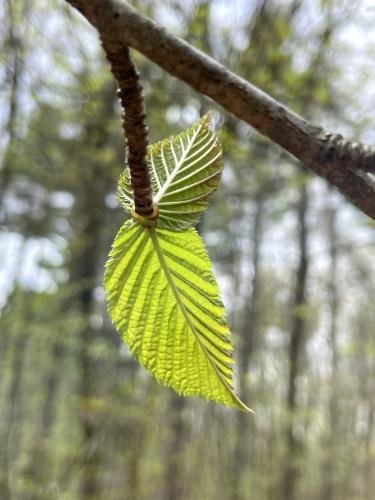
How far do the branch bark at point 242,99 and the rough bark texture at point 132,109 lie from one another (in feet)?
0.04

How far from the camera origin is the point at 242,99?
0.37 m

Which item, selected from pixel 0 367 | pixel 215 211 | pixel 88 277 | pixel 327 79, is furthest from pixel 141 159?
pixel 0 367

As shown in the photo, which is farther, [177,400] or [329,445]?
[329,445]

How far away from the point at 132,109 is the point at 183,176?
0.09m

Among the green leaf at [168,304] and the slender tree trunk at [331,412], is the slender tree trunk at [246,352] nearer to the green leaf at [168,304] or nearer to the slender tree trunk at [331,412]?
the slender tree trunk at [331,412]

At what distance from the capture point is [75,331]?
161 inches

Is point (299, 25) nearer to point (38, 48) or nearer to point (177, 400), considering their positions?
point (38, 48)

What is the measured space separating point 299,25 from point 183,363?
3.90m

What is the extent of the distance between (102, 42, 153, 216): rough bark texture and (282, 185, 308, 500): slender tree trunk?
5240 millimetres

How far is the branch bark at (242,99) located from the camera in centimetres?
36

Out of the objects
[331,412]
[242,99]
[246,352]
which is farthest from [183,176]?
[331,412]

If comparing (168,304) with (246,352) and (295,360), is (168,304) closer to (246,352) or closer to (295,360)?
(295,360)

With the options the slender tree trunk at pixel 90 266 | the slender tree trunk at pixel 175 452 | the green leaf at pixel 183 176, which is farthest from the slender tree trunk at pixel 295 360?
the green leaf at pixel 183 176

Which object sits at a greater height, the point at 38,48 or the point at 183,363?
the point at 38,48
